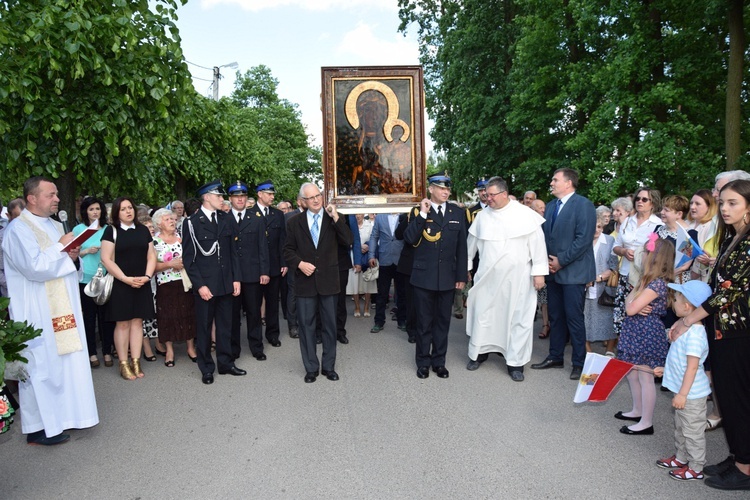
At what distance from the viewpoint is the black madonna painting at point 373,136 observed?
639 cm

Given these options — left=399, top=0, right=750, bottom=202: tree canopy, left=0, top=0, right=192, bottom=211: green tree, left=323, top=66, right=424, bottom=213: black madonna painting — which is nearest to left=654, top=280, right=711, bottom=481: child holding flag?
left=323, top=66, right=424, bottom=213: black madonna painting

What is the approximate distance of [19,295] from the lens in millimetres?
4656

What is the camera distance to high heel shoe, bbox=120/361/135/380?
6489 millimetres

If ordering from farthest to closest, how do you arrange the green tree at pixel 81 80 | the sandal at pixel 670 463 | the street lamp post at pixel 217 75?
1. the street lamp post at pixel 217 75
2. the green tree at pixel 81 80
3. the sandal at pixel 670 463

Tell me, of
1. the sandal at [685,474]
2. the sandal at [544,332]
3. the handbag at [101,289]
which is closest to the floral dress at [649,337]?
the sandal at [685,474]

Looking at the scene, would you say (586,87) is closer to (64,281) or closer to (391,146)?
(391,146)

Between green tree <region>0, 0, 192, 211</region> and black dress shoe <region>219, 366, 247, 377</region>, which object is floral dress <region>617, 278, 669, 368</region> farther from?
green tree <region>0, 0, 192, 211</region>

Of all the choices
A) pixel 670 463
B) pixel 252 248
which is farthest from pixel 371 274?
pixel 670 463

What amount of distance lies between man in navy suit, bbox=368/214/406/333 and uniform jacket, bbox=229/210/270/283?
252 cm

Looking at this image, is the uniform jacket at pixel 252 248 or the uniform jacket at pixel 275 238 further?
the uniform jacket at pixel 275 238

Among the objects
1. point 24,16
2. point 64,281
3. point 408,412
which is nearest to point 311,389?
point 408,412

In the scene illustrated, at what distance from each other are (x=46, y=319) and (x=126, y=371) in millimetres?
1973

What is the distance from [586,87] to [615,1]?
2.67 metres

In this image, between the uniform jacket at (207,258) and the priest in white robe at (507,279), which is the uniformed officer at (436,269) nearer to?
the priest in white robe at (507,279)
